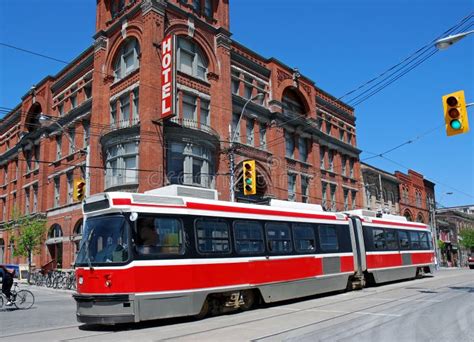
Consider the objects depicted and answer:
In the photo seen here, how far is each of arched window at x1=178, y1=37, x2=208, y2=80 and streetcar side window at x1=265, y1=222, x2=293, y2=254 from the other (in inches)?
624

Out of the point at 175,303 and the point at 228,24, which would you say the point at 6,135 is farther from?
the point at 175,303

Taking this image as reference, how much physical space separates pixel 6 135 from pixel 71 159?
17.1 m

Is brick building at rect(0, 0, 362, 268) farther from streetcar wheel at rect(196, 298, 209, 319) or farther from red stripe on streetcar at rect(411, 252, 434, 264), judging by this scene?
streetcar wheel at rect(196, 298, 209, 319)

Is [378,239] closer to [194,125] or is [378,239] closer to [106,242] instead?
[194,125]

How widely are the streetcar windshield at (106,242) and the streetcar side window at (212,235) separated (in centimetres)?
201

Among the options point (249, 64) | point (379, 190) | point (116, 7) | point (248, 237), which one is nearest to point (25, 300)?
point (248, 237)

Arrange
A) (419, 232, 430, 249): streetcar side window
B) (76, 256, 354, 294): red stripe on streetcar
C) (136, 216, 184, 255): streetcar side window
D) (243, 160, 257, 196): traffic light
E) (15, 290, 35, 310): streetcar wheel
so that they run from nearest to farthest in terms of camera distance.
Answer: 1. (76, 256, 354, 294): red stripe on streetcar
2. (136, 216, 184, 255): streetcar side window
3. (15, 290, 35, 310): streetcar wheel
4. (243, 160, 257, 196): traffic light
5. (419, 232, 430, 249): streetcar side window

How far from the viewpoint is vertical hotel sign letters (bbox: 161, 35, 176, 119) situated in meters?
24.4

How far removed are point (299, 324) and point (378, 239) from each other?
1101 cm

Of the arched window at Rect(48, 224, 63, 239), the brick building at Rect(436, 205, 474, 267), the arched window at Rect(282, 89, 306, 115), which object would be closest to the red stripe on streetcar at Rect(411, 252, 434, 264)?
the arched window at Rect(282, 89, 306, 115)

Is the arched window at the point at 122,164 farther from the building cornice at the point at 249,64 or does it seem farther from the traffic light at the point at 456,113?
the traffic light at the point at 456,113

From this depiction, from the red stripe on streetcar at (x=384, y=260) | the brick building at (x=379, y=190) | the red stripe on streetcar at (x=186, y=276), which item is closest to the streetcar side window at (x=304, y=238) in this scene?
the red stripe on streetcar at (x=186, y=276)

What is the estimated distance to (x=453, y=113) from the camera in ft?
40.0

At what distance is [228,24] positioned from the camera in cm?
3128
